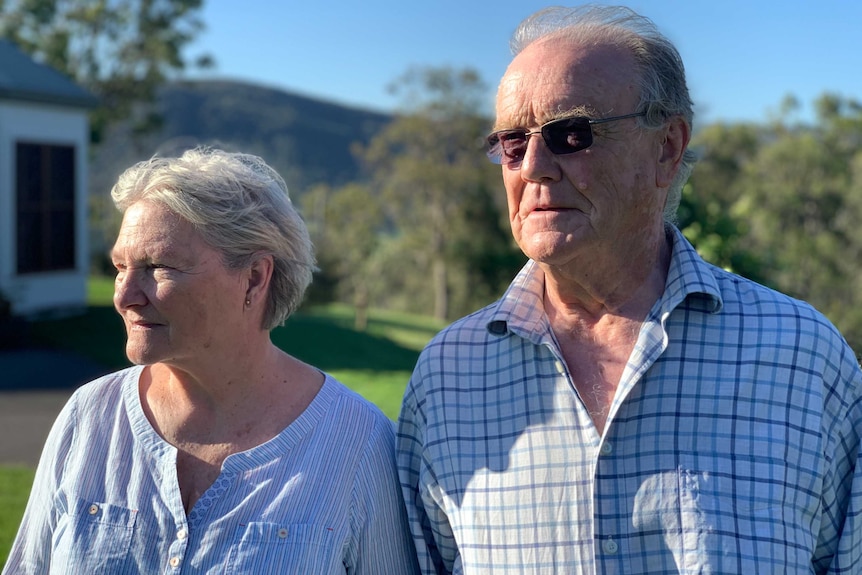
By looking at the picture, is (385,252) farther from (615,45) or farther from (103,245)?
(615,45)

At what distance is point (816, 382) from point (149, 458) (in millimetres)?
1646

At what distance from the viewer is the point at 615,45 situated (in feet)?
6.97

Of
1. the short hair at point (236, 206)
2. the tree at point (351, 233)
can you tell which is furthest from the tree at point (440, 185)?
the short hair at point (236, 206)

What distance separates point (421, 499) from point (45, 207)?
1666 cm

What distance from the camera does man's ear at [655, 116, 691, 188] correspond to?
2211mm

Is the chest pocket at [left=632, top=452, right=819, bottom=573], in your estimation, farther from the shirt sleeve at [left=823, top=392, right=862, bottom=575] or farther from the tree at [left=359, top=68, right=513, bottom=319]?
the tree at [left=359, top=68, right=513, bottom=319]

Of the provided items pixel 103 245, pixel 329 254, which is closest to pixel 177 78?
pixel 103 245

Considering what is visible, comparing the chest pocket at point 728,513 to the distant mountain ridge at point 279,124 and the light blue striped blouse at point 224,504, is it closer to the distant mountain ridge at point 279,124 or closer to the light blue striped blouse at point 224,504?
the light blue striped blouse at point 224,504

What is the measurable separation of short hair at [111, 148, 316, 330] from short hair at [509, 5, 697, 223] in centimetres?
77

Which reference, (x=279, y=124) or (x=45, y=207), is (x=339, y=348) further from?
(x=279, y=124)

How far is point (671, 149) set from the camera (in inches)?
88.4

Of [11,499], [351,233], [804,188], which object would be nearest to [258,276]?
[11,499]

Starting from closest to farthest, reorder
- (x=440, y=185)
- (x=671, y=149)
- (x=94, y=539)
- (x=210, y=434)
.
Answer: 1. (x=671, y=149)
2. (x=94, y=539)
3. (x=210, y=434)
4. (x=440, y=185)

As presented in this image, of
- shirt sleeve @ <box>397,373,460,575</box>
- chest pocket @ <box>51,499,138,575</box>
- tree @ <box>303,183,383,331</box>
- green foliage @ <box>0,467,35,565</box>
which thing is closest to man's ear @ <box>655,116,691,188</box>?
shirt sleeve @ <box>397,373,460,575</box>
